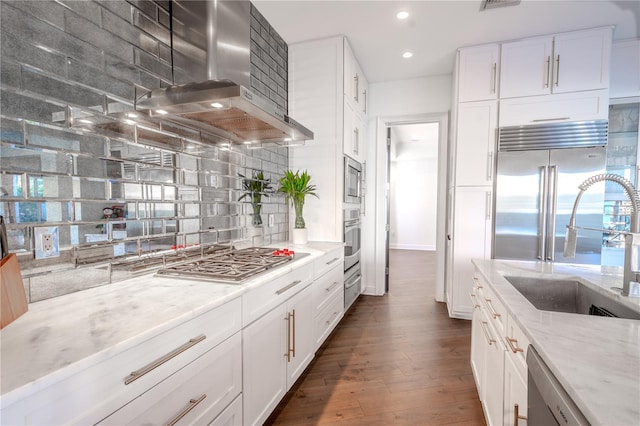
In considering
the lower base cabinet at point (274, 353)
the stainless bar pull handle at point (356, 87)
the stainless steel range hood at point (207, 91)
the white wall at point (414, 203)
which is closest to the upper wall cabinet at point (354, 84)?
the stainless bar pull handle at point (356, 87)

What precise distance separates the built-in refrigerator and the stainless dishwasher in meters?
2.44

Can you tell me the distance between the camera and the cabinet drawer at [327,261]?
7.19 ft

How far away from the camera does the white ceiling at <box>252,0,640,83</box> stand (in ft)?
7.95

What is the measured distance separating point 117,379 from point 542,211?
11.2 ft

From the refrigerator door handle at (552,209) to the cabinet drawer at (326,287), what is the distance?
204 centimetres

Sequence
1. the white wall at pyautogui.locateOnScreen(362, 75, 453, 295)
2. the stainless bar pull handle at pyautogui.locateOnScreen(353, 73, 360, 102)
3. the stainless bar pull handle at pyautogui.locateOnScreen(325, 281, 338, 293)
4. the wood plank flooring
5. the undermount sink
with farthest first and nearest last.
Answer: the white wall at pyautogui.locateOnScreen(362, 75, 453, 295) → the stainless bar pull handle at pyautogui.locateOnScreen(353, 73, 360, 102) → the stainless bar pull handle at pyautogui.locateOnScreen(325, 281, 338, 293) → the wood plank flooring → the undermount sink

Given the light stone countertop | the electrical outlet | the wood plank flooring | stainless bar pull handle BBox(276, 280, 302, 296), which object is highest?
the electrical outlet

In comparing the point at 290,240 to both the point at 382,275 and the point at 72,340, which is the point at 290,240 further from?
the point at 72,340

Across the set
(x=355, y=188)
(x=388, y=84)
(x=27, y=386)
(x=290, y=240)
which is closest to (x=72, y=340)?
(x=27, y=386)

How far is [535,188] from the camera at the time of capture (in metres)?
2.87

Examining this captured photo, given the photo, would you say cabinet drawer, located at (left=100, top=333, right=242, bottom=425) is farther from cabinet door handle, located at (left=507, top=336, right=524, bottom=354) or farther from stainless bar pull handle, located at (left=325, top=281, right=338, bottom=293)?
stainless bar pull handle, located at (left=325, top=281, right=338, bottom=293)

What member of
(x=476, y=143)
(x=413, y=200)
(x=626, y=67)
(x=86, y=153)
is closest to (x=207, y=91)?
(x=86, y=153)

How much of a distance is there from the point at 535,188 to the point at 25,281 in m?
3.68

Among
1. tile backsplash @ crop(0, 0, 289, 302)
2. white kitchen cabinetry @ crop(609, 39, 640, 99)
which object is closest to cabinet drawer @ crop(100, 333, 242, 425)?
tile backsplash @ crop(0, 0, 289, 302)
